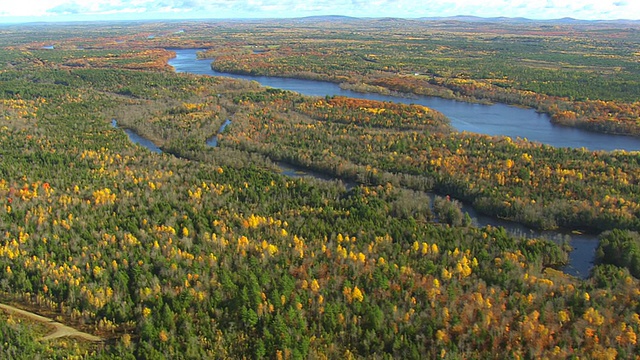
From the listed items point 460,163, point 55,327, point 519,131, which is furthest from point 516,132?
point 55,327

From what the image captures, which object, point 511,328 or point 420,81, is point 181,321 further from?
point 420,81

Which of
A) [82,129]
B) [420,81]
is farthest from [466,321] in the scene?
[420,81]

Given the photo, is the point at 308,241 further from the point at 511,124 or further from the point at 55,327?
the point at 511,124

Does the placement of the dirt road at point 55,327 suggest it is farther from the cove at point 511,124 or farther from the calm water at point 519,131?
the cove at point 511,124

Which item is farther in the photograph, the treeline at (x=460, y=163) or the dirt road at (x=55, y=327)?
the treeline at (x=460, y=163)

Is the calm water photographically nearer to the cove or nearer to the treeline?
the cove

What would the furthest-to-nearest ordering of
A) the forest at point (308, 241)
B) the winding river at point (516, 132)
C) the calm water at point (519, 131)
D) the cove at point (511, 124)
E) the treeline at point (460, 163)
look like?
1. the cove at point (511, 124)
2. the treeline at point (460, 163)
3. the winding river at point (516, 132)
4. the calm water at point (519, 131)
5. the forest at point (308, 241)

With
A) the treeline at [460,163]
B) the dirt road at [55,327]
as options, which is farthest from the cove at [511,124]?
the dirt road at [55,327]
